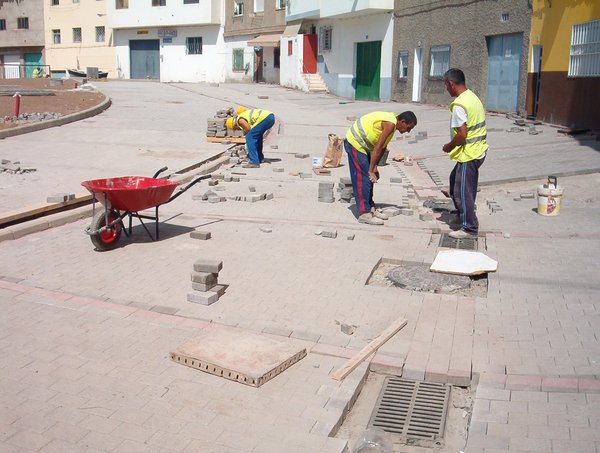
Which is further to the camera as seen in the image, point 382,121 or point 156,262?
point 382,121

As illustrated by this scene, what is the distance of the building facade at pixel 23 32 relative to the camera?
5525 centimetres

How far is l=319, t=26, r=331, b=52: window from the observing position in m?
35.7

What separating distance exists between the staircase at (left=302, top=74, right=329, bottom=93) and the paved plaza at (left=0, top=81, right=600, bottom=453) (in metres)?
25.4

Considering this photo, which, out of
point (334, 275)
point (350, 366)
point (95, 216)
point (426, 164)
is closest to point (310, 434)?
point (350, 366)

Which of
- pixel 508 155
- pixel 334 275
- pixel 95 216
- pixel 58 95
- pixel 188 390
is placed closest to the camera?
pixel 188 390

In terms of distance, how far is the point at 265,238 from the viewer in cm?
846

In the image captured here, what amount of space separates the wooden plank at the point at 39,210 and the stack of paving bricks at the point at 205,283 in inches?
136

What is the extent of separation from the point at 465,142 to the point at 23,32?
182 feet

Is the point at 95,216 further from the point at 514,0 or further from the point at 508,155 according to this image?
the point at 514,0

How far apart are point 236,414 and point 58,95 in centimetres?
2786

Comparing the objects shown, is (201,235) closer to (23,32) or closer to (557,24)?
(557,24)

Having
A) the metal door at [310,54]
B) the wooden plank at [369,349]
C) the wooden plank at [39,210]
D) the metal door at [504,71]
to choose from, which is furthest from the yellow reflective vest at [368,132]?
the metal door at [310,54]

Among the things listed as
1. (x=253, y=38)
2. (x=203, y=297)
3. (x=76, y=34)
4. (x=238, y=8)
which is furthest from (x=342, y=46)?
(x=203, y=297)

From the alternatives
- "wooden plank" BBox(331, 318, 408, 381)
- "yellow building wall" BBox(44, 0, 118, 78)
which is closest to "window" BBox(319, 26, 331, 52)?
"yellow building wall" BBox(44, 0, 118, 78)
